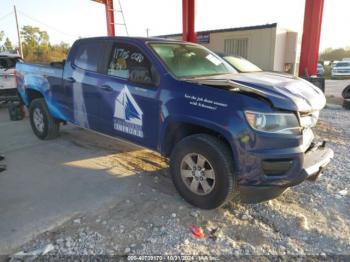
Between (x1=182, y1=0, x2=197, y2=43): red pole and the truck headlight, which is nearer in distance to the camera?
the truck headlight

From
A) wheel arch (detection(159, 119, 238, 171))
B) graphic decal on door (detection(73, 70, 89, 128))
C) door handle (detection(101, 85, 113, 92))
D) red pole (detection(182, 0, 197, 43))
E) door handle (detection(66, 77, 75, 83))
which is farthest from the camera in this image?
red pole (detection(182, 0, 197, 43))

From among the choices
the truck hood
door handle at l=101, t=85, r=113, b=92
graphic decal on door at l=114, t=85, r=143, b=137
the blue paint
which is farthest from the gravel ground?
door handle at l=101, t=85, r=113, b=92

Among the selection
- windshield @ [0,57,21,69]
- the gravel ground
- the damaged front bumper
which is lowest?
the gravel ground

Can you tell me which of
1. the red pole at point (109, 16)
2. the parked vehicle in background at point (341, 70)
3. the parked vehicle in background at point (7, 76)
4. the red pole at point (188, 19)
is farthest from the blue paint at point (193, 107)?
the parked vehicle in background at point (341, 70)

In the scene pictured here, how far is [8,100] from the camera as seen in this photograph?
914cm

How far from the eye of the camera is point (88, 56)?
459 centimetres

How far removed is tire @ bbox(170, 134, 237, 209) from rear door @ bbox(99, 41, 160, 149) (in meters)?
0.49

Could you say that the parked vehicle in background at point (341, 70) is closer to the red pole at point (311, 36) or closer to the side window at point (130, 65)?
the red pole at point (311, 36)

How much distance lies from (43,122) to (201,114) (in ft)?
12.4

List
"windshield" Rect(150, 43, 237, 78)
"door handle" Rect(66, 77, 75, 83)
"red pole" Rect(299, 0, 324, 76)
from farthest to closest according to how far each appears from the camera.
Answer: "red pole" Rect(299, 0, 324, 76) → "door handle" Rect(66, 77, 75, 83) → "windshield" Rect(150, 43, 237, 78)

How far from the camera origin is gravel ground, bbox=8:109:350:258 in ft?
8.84

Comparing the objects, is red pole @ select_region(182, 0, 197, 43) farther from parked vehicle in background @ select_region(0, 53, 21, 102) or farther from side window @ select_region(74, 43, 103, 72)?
side window @ select_region(74, 43, 103, 72)

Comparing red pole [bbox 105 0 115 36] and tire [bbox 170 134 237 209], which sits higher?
red pole [bbox 105 0 115 36]

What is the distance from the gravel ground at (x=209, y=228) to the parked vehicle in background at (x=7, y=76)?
7.69 meters
